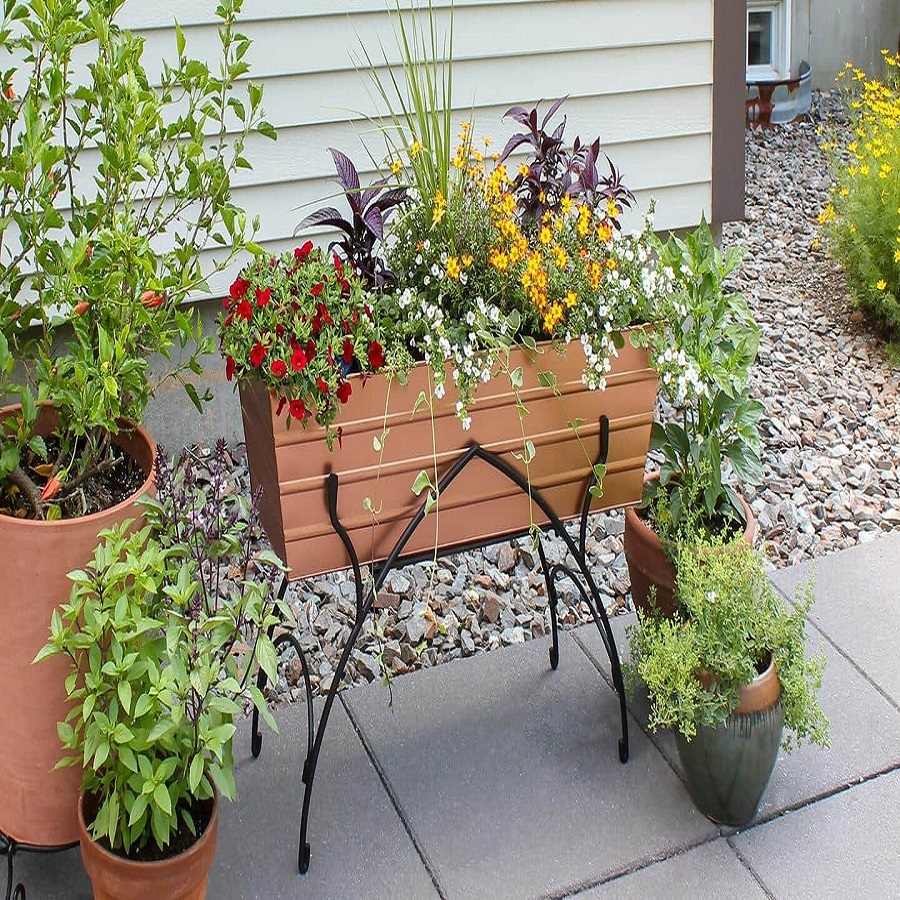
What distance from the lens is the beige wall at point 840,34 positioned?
678 cm

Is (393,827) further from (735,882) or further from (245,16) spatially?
(245,16)

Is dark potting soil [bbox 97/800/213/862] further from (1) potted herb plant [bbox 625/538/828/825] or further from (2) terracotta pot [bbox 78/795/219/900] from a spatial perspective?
(1) potted herb plant [bbox 625/538/828/825]

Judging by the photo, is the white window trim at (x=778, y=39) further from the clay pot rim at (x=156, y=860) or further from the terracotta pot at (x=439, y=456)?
the clay pot rim at (x=156, y=860)

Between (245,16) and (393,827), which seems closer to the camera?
(393,827)

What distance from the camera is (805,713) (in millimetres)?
2094

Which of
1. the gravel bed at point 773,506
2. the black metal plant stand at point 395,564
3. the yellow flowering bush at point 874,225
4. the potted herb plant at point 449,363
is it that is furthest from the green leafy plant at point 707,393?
the yellow flowering bush at point 874,225

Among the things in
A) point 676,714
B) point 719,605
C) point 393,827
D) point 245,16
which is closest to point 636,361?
point 719,605

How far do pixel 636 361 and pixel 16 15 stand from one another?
1.19m

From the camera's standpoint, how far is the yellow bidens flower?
1.97m

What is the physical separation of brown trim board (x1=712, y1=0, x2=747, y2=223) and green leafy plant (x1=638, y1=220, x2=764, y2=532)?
5.26ft

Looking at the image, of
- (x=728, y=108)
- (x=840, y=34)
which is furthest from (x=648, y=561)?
(x=840, y=34)

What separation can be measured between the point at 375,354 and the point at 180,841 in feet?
2.91

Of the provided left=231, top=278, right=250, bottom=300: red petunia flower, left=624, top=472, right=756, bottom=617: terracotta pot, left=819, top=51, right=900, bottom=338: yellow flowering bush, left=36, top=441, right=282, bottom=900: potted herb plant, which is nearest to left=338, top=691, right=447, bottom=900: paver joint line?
left=36, top=441, right=282, bottom=900: potted herb plant

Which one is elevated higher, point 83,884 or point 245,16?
point 245,16
